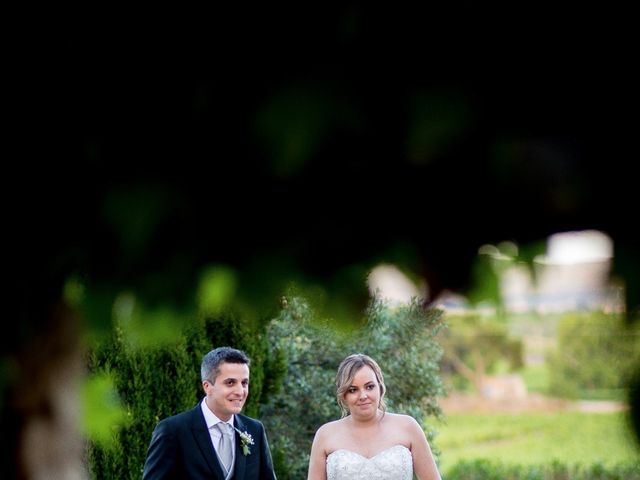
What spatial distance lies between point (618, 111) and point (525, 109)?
9cm

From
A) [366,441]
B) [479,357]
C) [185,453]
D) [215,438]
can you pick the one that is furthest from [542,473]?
[479,357]

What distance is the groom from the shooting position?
5.78m

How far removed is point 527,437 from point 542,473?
16.2 m

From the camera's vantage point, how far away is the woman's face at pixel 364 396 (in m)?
6.51

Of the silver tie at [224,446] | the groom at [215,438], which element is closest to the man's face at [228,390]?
the groom at [215,438]

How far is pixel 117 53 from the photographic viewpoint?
86cm

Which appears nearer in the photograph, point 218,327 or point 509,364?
point 218,327

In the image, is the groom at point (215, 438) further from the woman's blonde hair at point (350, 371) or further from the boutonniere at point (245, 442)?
the woman's blonde hair at point (350, 371)

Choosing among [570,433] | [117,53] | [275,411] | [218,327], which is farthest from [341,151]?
[570,433]

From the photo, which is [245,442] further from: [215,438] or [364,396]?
[364,396]

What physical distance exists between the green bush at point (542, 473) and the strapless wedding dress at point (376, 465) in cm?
667

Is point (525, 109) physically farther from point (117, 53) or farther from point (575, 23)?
point (117, 53)

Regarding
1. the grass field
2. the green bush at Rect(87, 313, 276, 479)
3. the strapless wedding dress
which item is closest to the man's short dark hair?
the strapless wedding dress

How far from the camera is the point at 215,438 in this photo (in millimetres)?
6020
